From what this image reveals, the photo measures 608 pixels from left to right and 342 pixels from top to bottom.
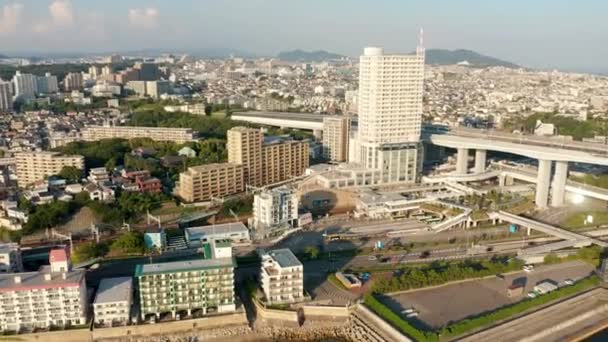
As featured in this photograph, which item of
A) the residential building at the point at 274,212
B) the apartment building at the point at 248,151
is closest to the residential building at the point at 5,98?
the apartment building at the point at 248,151

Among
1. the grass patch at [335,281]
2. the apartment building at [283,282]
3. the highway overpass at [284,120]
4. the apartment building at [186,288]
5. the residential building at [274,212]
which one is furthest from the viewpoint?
the highway overpass at [284,120]

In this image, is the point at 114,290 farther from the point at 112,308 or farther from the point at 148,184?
the point at 148,184

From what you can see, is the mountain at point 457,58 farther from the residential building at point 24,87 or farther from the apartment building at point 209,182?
the apartment building at point 209,182

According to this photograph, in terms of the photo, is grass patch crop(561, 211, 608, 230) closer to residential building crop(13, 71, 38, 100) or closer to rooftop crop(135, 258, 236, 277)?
rooftop crop(135, 258, 236, 277)

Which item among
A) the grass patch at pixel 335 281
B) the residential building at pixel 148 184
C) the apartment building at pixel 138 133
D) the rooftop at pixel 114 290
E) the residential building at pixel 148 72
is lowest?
the grass patch at pixel 335 281

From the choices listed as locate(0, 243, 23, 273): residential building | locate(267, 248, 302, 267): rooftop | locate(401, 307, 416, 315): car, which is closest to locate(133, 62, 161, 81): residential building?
locate(0, 243, 23, 273): residential building

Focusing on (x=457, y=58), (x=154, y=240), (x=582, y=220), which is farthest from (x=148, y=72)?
(x=457, y=58)
